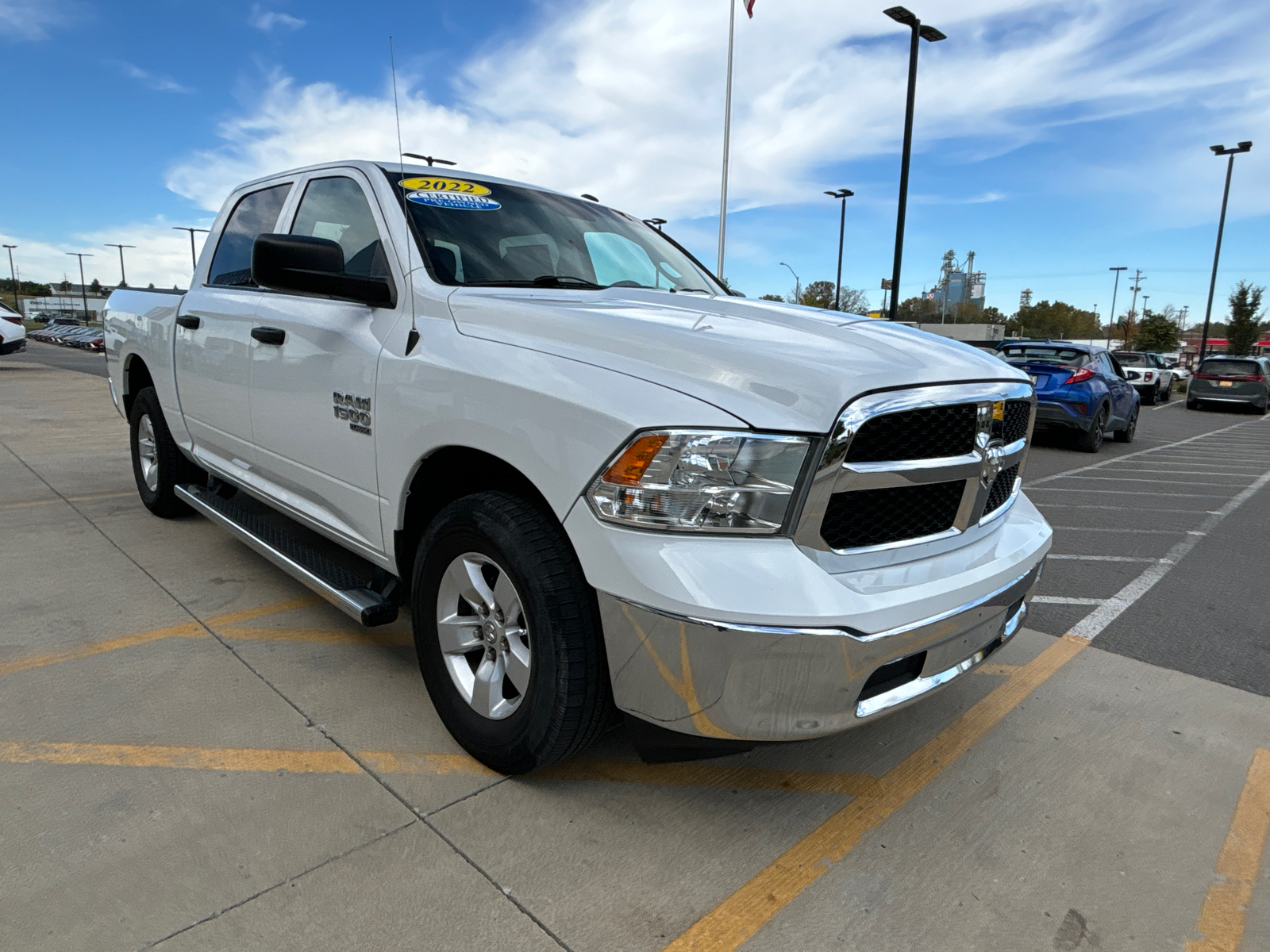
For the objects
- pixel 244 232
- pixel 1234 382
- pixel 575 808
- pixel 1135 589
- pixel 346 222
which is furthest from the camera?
pixel 1234 382

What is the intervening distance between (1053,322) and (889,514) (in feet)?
348

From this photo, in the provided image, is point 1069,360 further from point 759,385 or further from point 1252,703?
point 759,385

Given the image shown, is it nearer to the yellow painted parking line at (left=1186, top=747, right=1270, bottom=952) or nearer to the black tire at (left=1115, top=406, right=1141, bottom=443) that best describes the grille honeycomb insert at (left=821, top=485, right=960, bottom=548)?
the yellow painted parking line at (left=1186, top=747, right=1270, bottom=952)

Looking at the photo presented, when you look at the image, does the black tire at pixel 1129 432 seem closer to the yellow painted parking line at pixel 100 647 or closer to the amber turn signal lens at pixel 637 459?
the amber turn signal lens at pixel 637 459

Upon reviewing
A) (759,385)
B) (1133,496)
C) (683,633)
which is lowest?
(1133,496)

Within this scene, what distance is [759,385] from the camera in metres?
2.00

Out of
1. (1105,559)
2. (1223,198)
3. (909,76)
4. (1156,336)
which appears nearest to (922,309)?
(1156,336)

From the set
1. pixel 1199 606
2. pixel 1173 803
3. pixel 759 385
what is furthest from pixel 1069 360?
pixel 759 385

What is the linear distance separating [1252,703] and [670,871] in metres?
2.62

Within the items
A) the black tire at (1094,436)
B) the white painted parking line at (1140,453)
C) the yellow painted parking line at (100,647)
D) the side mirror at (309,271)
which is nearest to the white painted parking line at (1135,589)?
the white painted parking line at (1140,453)

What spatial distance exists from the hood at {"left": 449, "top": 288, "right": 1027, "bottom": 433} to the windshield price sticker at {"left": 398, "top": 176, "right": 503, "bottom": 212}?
1.90ft

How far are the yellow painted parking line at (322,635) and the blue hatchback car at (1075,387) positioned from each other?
9.68m

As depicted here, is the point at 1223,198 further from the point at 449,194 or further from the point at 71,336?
the point at 71,336

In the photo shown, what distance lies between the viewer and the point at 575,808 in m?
2.43
